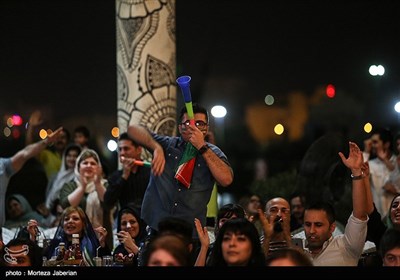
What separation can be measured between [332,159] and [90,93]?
3113 mm

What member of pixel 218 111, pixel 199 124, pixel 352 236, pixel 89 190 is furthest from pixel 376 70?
pixel 352 236

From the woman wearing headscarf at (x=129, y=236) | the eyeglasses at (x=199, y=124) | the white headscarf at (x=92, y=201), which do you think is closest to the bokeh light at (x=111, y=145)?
the white headscarf at (x=92, y=201)

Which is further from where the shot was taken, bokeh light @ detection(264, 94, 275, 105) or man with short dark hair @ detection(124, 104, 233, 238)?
bokeh light @ detection(264, 94, 275, 105)

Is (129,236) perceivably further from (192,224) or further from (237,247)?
(237,247)

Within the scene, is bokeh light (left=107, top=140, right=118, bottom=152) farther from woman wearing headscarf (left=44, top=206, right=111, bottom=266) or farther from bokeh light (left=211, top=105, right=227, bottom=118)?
woman wearing headscarf (left=44, top=206, right=111, bottom=266)

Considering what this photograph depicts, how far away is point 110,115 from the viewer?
1222cm

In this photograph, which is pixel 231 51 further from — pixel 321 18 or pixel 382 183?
pixel 382 183

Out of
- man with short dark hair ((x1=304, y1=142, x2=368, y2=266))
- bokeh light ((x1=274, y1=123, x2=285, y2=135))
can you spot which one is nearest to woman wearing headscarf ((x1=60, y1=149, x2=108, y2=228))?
man with short dark hair ((x1=304, y1=142, x2=368, y2=266))

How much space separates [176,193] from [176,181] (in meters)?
0.07

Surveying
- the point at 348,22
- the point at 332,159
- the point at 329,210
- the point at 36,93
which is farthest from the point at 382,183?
the point at 36,93

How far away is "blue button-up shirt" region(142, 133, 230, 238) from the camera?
6844 millimetres

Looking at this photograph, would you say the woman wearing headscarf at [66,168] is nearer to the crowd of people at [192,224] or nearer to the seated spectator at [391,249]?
the crowd of people at [192,224]

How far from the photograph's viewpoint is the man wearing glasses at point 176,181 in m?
6.81

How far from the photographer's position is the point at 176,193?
6.85 meters
